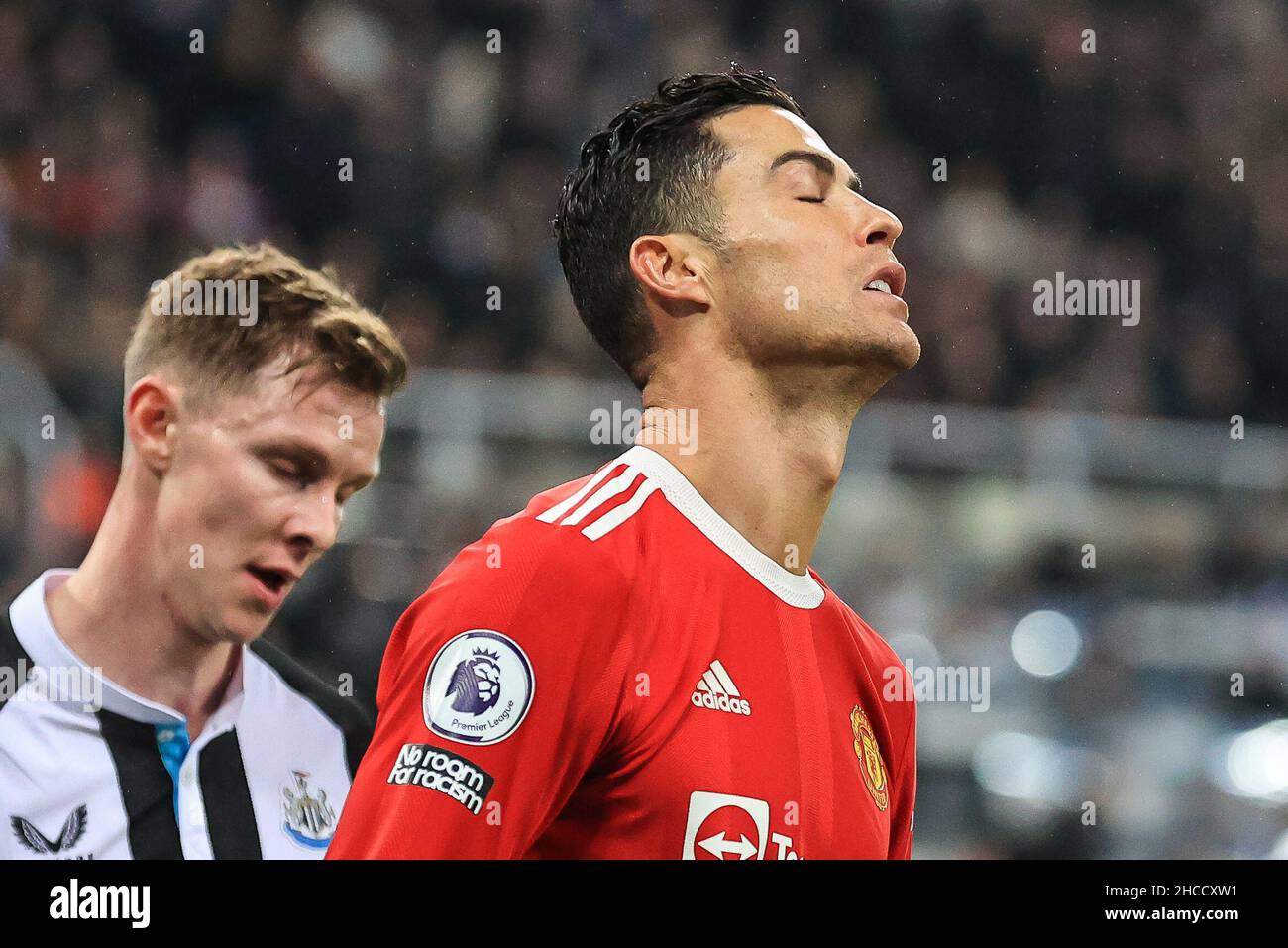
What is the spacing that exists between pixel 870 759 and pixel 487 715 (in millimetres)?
809

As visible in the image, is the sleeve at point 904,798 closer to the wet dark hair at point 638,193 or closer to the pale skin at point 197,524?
the wet dark hair at point 638,193

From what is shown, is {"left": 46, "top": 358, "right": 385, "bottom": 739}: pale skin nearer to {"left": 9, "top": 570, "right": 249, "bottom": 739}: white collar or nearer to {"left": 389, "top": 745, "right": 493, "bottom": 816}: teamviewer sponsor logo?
{"left": 9, "top": 570, "right": 249, "bottom": 739}: white collar

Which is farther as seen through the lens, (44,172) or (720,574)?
(44,172)

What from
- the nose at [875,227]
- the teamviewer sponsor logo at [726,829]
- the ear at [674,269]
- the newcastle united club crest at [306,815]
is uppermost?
the nose at [875,227]

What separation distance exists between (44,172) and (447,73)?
225 centimetres

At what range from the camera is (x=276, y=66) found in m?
6.52

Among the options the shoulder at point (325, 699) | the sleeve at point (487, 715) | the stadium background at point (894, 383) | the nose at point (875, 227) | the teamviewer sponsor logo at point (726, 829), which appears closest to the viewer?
the sleeve at point (487, 715)

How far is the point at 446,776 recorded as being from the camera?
2.03 m

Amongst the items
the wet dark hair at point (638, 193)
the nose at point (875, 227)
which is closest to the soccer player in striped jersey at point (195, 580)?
the wet dark hair at point (638, 193)

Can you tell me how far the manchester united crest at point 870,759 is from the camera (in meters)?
2.51

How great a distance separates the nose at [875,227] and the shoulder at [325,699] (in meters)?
1.62

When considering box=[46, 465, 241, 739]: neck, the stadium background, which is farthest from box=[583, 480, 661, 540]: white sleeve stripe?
the stadium background
